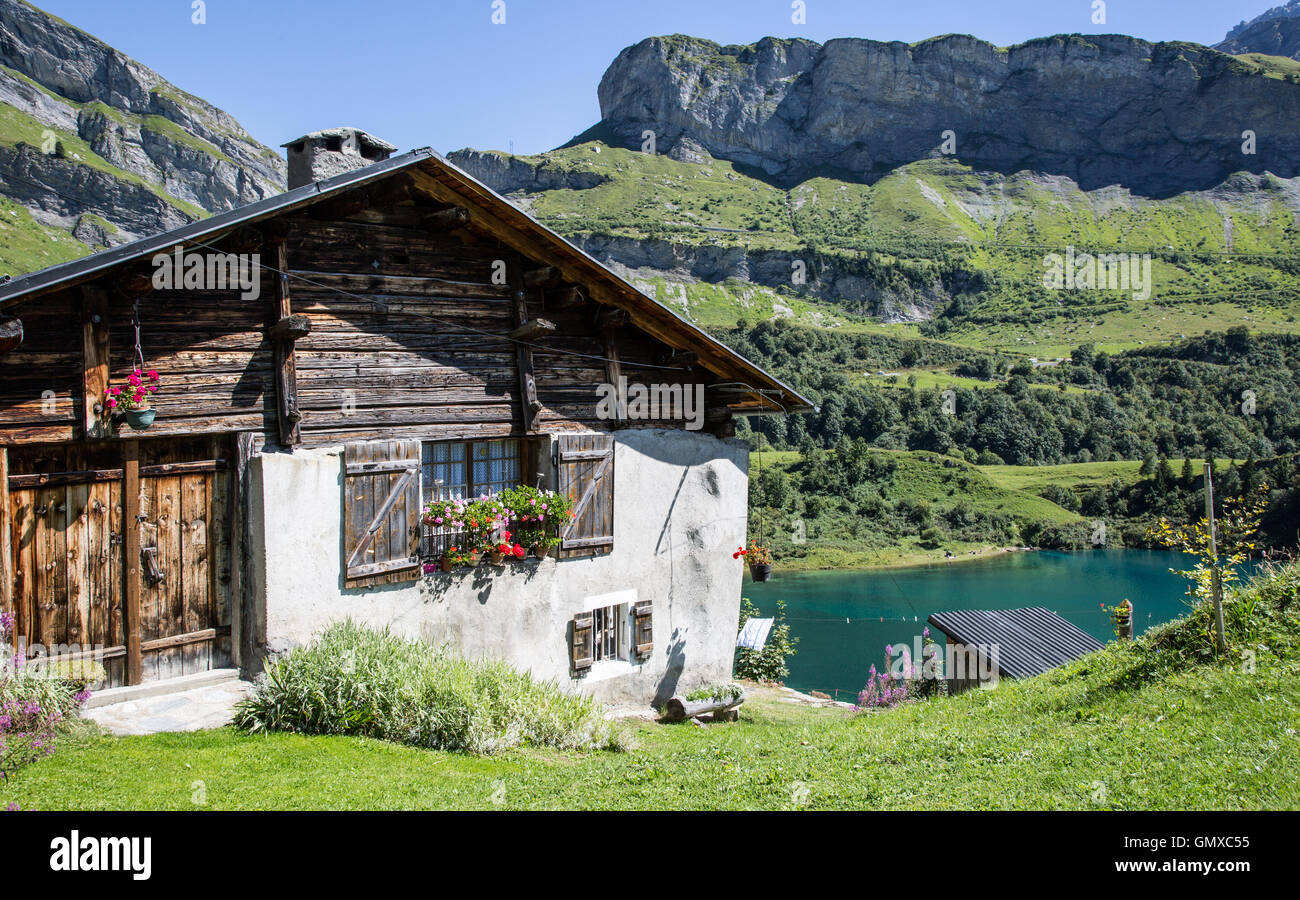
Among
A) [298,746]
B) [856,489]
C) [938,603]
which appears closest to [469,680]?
[298,746]

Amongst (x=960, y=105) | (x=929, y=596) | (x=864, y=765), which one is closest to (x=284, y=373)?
(x=864, y=765)

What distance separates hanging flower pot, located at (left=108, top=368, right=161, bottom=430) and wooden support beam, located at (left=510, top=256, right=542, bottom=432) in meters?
3.96

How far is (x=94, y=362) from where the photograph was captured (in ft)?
24.4

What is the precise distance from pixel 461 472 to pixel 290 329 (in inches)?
105

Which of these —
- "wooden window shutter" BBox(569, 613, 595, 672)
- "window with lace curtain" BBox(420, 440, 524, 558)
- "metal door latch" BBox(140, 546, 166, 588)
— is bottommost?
"wooden window shutter" BBox(569, 613, 595, 672)

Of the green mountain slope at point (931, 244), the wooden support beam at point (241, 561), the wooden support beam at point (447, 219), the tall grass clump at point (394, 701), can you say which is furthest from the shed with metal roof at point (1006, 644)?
the green mountain slope at point (931, 244)

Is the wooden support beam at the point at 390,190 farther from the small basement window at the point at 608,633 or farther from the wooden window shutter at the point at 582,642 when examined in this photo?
the small basement window at the point at 608,633

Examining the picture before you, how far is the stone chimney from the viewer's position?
953 centimetres

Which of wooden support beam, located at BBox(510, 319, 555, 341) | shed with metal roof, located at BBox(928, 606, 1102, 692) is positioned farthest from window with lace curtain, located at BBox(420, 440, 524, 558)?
shed with metal roof, located at BBox(928, 606, 1102, 692)

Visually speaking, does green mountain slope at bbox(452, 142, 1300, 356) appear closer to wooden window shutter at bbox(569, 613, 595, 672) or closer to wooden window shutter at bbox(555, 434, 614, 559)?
wooden window shutter at bbox(555, 434, 614, 559)

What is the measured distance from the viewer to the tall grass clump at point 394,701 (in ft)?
24.8

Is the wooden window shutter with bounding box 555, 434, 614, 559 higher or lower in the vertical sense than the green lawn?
higher
